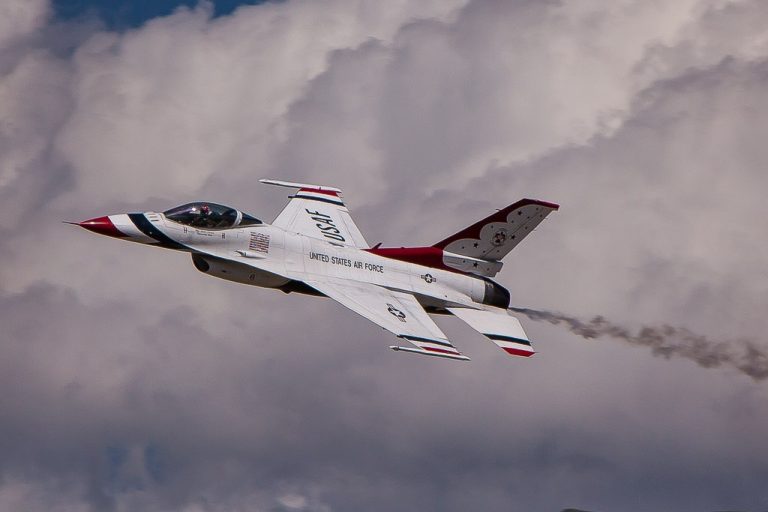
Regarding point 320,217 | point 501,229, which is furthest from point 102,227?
point 501,229

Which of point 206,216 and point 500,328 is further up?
point 206,216

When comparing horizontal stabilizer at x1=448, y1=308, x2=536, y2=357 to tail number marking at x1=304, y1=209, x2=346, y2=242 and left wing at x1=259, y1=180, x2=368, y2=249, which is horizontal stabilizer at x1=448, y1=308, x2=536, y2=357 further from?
tail number marking at x1=304, y1=209, x2=346, y2=242

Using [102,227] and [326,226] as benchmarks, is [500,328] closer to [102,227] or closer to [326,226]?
[326,226]

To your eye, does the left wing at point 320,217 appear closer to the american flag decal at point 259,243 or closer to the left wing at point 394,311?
the left wing at point 394,311

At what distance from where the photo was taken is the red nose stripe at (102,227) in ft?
178

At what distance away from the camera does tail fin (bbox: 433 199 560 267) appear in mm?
58938

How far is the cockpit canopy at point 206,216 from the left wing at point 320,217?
5515mm

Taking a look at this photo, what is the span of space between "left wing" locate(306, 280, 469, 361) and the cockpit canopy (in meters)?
3.25

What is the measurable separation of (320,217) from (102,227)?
1033cm

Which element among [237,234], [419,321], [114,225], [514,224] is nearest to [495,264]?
[514,224]

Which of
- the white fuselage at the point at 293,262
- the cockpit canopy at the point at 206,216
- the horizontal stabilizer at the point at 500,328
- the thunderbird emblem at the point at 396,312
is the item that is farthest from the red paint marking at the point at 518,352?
the cockpit canopy at the point at 206,216

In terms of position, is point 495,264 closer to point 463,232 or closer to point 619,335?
point 463,232

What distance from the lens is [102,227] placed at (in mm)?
54281

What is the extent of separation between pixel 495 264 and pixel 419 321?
5.38 m
